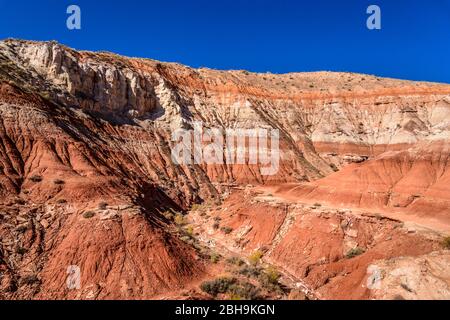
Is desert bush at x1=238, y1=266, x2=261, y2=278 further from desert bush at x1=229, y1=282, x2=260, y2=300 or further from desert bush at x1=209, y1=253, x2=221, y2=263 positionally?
desert bush at x1=209, y1=253, x2=221, y2=263

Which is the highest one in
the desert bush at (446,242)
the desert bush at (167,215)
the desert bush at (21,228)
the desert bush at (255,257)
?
the desert bush at (21,228)

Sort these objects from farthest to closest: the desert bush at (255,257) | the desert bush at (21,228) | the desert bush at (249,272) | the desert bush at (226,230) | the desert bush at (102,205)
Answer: the desert bush at (226,230), the desert bush at (255,257), the desert bush at (102,205), the desert bush at (249,272), the desert bush at (21,228)

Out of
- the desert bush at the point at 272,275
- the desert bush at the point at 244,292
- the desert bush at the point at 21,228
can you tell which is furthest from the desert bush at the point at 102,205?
the desert bush at the point at 272,275

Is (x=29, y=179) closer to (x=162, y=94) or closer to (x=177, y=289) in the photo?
(x=177, y=289)

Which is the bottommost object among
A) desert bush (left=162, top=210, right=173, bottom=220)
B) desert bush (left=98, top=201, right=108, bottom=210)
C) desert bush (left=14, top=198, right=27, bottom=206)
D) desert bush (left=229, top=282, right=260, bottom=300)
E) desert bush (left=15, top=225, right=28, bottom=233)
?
desert bush (left=229, top=282, right=260, bottom=300)

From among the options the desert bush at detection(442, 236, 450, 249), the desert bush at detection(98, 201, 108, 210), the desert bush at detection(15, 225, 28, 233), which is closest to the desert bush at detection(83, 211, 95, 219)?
the desert bush at detection(98, 201, 108, 210)

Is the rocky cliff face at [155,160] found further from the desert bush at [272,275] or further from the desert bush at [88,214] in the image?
the desert bush at [272,275]
